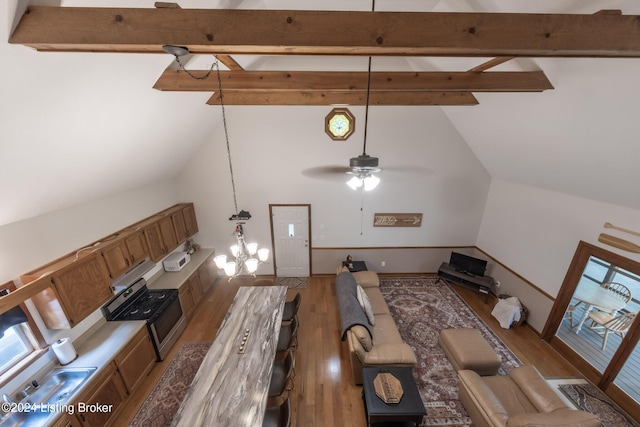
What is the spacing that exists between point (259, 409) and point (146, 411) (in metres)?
2.10

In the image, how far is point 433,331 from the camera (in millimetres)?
4496

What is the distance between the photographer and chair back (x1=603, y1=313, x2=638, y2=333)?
11.8 ft

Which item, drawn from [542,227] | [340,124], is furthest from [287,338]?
[542,227]

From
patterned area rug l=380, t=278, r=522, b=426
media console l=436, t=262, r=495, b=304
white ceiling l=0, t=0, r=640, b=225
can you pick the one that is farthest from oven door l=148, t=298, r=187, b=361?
media console l=436, t=262, r=495, b=304

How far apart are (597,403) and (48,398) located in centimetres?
682

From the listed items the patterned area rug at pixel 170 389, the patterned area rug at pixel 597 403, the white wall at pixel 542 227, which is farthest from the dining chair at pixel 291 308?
the white wall at pixel 542 227

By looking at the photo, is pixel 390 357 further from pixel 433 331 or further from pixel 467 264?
pixel 467 264

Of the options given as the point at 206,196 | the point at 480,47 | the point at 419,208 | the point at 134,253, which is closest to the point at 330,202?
the point at 419,208

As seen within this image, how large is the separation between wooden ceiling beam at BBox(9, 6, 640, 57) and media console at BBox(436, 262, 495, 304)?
4.59 metres

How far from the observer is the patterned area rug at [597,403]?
3.10 m

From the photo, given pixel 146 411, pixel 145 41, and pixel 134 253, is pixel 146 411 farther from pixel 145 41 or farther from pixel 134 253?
pixel 145 41

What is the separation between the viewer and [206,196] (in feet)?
18.6

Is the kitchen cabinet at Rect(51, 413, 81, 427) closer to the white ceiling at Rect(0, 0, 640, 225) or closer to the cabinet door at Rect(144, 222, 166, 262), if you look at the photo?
the white ceiling at Rect(0, 0, 640, 225)

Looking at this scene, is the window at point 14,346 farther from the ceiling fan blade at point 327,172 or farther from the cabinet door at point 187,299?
the ceiling fan blade at point 327,172
